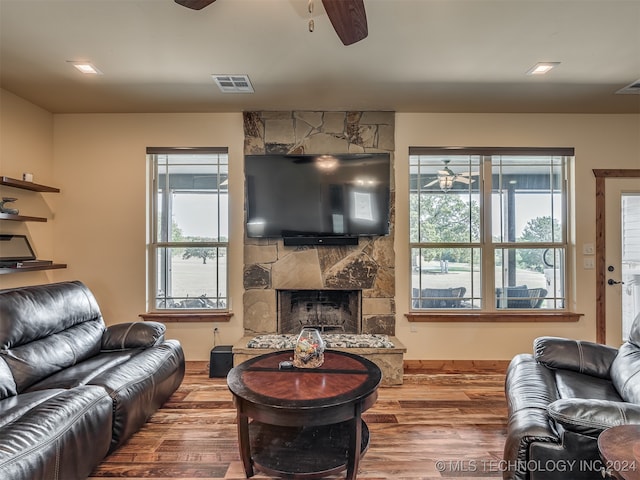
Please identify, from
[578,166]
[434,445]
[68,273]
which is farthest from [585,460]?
[68,273]

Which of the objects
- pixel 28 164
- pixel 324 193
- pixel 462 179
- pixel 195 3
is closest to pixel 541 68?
pixel 462 179

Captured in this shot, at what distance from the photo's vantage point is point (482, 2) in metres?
1.99

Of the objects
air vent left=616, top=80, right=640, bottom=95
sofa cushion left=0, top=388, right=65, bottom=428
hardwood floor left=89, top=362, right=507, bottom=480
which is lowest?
hardwood floor left=89, top=362, right=507, bottom=480

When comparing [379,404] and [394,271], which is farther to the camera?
[394,271]

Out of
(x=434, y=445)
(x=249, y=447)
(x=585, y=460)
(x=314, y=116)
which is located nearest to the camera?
(x=585, y=460)

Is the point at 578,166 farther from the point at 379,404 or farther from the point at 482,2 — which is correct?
the point at 379,404

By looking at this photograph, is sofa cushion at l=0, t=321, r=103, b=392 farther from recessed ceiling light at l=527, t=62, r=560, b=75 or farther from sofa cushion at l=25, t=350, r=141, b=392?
recessed ceiling light at l=527, t=62, r=560, b=75

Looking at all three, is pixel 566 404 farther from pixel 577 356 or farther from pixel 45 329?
pixel 45 329

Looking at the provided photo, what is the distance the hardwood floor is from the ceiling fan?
2.40 meters

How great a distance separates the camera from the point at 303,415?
5.40ft

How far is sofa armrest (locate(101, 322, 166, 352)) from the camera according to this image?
2.74 meters

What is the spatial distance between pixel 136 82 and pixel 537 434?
11.8 feet

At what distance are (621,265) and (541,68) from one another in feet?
7.66

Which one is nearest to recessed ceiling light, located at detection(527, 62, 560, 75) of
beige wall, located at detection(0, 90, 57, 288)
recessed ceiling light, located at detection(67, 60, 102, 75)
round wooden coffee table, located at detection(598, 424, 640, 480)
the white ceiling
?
the white ceiling
